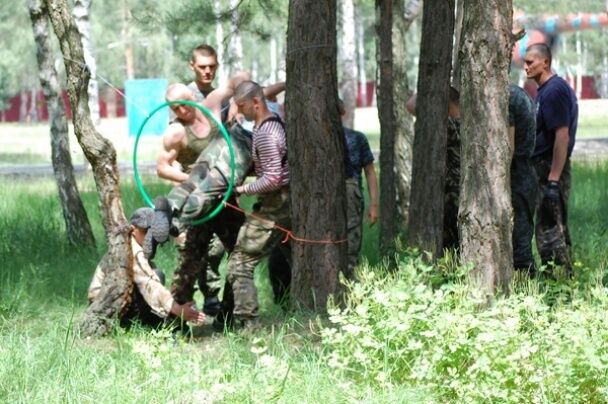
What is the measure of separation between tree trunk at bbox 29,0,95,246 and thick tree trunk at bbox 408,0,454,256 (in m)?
3.99

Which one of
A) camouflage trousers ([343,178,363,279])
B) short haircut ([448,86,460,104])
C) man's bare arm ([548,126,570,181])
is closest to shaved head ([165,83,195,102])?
camouflage trousers ([343,178,363,279])

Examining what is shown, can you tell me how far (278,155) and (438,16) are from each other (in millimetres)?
2561

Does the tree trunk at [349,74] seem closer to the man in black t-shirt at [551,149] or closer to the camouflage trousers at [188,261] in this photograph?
the man in black t-shirt at [551,149]

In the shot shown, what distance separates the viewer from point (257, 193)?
8766mm

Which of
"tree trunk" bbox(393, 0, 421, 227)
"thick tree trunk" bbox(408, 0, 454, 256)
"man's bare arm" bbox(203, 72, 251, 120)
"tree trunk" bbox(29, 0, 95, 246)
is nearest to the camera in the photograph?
"man's bare arm" bbox(203, 72, 251, 120)

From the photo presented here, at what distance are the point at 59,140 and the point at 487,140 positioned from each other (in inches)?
302

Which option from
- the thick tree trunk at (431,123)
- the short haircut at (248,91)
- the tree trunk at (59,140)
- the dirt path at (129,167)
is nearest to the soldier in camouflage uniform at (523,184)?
the thick tree trunk at (431,123)

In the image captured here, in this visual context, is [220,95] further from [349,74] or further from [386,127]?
[349,74]

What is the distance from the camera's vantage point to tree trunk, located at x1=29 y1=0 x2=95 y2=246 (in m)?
13.4

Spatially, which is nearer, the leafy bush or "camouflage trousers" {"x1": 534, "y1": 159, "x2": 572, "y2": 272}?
the leafy bush

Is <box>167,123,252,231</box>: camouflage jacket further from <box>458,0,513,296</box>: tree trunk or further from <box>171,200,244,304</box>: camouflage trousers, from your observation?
<box>458,0,513,296</box>: tree trunk

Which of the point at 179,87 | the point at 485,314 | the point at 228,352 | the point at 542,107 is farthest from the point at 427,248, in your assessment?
the point at 485,314

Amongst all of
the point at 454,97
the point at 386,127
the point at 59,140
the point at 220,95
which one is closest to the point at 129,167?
the point at 59,140

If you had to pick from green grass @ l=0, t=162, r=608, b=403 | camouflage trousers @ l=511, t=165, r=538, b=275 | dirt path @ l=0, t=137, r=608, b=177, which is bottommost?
dirt path @ l=0, t=137, r=608, b=177
